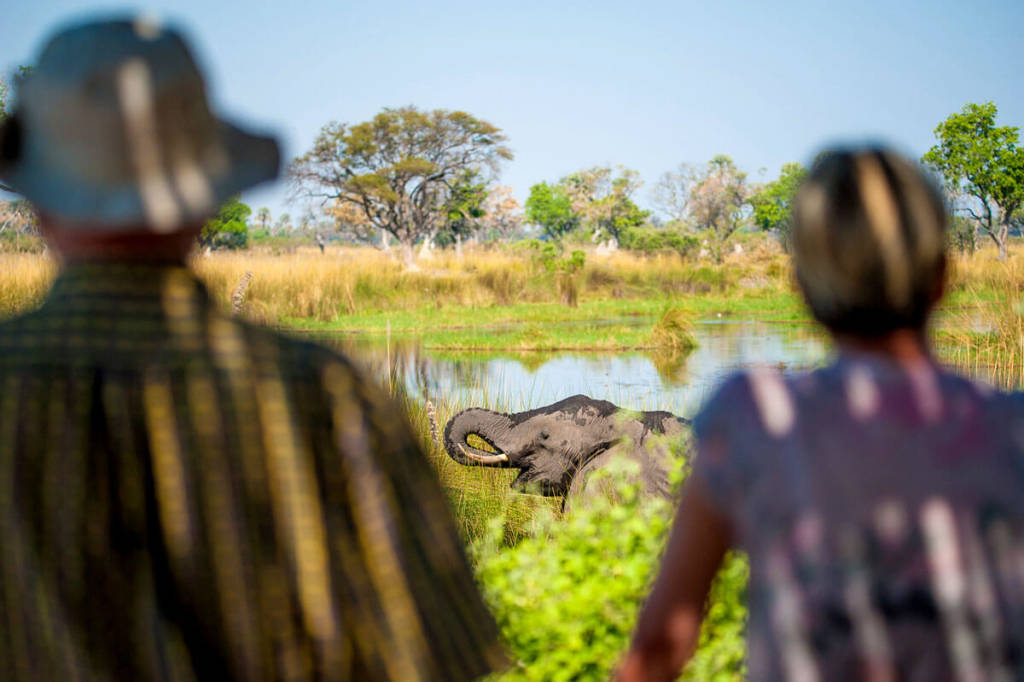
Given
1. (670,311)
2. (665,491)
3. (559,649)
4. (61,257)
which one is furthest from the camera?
(670,311)

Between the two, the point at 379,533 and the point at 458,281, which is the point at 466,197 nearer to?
the point at 458,281

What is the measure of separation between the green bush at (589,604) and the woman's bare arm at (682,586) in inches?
34.7

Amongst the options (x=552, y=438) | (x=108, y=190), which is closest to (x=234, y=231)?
(x=552, y=438)

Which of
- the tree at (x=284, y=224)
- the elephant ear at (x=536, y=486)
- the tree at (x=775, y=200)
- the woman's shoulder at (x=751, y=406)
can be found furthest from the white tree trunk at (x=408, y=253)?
the tree at (x=284, y=224)

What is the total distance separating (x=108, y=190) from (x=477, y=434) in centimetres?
387

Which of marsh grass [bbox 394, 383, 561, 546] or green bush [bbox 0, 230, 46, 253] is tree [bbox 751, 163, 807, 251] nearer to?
green bush [bbox 0, 230, 46, 253]

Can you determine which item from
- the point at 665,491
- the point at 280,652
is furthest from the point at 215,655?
the point at 665,491

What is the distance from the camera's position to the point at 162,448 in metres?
1.07

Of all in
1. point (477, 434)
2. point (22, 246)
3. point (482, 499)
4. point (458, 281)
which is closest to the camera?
point (482, 499)

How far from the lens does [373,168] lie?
37750mm

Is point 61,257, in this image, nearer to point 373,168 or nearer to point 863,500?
point 863,500

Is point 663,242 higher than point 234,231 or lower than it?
lower

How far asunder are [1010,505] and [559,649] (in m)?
1.33

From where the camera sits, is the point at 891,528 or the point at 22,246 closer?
the point at 891,528
